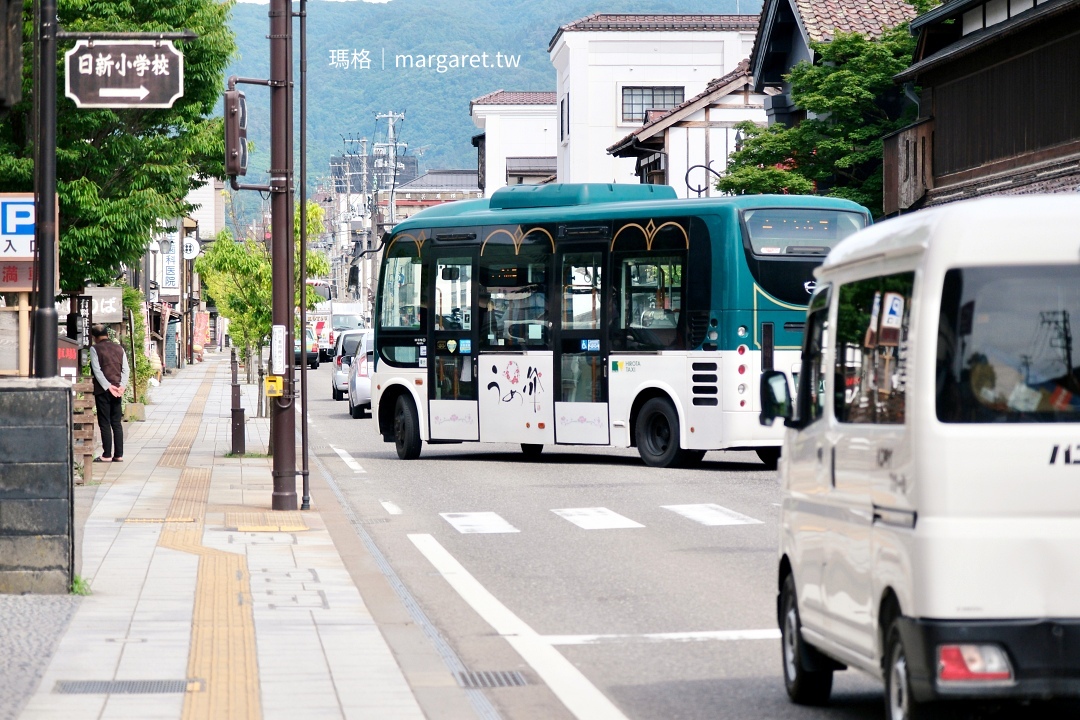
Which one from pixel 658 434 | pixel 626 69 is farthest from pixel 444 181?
pixel 658 434

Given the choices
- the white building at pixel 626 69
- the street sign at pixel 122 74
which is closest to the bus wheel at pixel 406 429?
the street sign at pixel 122 74

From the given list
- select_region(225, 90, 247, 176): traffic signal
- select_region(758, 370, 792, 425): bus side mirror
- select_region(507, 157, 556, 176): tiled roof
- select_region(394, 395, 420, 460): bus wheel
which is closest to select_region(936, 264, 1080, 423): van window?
select_region(758, 370, 792, 425): bus side mirror

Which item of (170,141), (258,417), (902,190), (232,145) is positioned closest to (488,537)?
(232,145)

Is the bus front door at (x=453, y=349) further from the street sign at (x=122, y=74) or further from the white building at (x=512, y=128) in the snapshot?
the white building at (x=512, y=128)

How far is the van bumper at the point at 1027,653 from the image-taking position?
5398 mm

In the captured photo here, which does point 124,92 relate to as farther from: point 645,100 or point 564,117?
point 564,117

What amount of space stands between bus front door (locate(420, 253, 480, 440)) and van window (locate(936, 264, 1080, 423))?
17.5m

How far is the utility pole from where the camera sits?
1558cm

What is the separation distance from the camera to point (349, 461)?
23.9m

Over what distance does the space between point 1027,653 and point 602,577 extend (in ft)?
21.6

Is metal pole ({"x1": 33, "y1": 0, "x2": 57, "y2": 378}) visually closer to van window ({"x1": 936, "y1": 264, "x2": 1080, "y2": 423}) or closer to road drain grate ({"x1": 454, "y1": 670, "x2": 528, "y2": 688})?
road drain grate ({"x1": 454, "y1": 670, "x2": 528, "y2": 688})

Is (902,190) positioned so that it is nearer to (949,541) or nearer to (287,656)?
(287,656)

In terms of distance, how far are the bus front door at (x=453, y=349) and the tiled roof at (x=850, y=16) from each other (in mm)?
16370

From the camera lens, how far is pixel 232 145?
15438 millimetres
